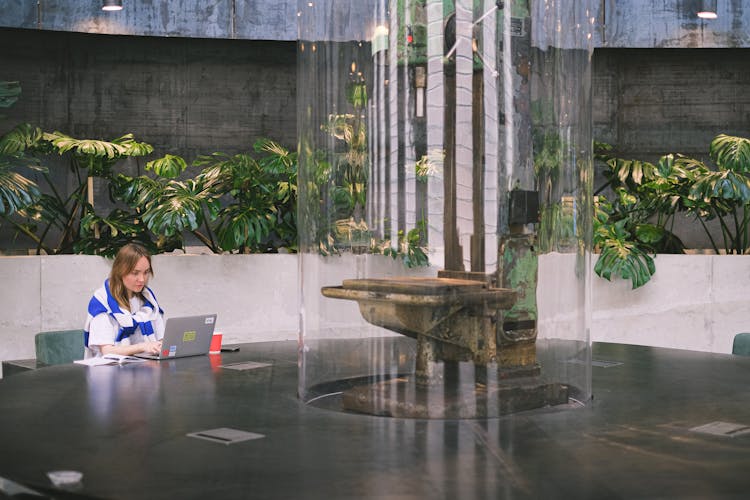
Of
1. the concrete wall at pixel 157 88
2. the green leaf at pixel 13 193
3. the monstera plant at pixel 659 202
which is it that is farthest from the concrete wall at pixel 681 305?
the green leaf at pixel 13 193

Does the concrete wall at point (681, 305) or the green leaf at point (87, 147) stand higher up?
the green leaf at point (87, 147)

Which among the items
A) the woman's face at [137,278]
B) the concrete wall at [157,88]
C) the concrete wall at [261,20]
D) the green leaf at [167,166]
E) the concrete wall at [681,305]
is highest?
the concrete wall at [261,20]

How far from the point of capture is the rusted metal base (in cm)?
237

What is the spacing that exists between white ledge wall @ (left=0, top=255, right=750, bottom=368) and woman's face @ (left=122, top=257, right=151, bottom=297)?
1766 mm

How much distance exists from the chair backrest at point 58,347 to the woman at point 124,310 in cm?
37

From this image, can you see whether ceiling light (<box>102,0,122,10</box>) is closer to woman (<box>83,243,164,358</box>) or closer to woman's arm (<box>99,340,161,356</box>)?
woman (<box>83,243,164,358</box>)

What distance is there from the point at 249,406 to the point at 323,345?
26 centimetres

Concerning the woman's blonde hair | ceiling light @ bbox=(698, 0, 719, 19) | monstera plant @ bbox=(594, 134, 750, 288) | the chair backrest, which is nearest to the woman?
the woman's blonde hair

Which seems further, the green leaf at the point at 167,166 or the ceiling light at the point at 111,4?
the ceiling light at the point at 111,4

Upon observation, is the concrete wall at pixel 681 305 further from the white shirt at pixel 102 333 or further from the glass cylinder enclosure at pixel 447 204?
the glass cylinder enclosure at pixel 447 204

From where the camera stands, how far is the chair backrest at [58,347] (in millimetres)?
4375

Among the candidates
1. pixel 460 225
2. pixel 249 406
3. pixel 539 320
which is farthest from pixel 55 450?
pixel 539 320

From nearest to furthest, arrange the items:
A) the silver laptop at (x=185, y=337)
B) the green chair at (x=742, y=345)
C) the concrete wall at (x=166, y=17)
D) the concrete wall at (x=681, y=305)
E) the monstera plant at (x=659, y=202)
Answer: the silver laptop at (x=185, y=337) → the green chair at (x=742, y=345) → the monstera plant at (x=659, y=202) → the concrete wall at (x=681, y=305) → the concrete wall at (x=166, y=17)

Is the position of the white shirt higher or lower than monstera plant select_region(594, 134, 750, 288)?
lower
